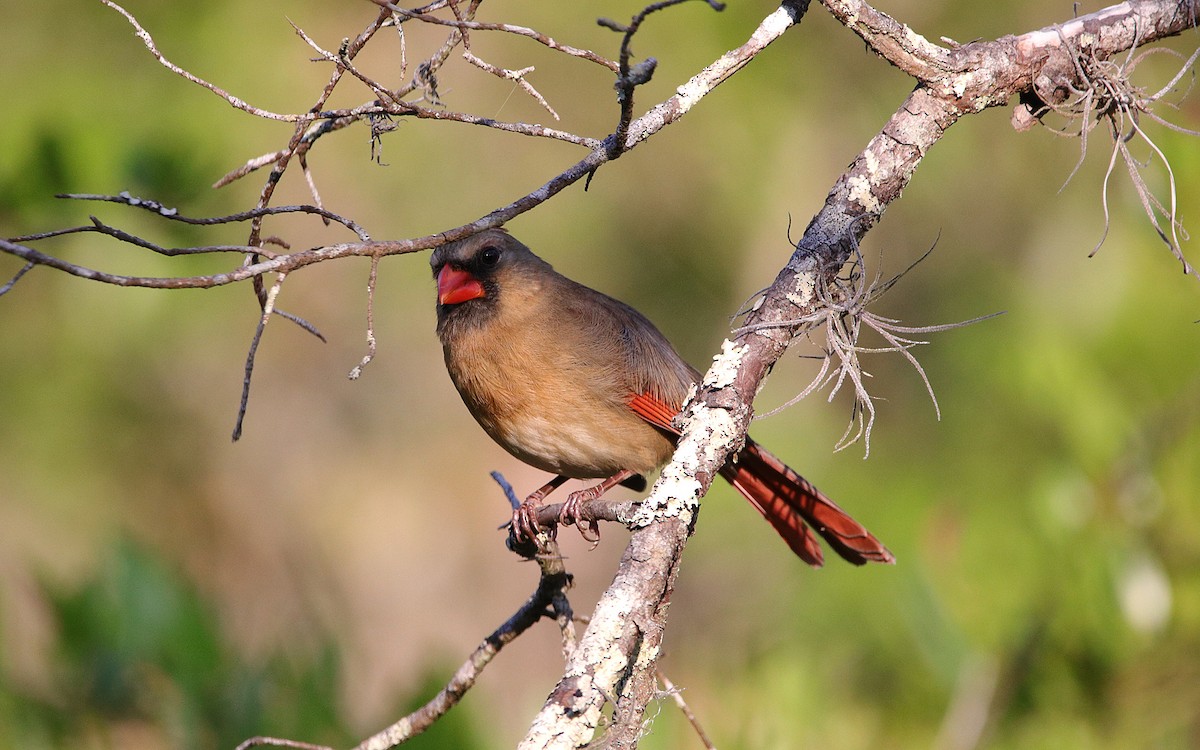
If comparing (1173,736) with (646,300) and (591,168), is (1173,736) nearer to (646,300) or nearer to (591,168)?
(591,168)

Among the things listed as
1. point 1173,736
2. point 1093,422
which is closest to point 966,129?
point 1093,422

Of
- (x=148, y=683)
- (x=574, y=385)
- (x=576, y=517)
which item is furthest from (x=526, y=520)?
(x=148, y=683)

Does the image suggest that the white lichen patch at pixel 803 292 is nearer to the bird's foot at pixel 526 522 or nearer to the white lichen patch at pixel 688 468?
the white lichen patch at pixel 688 468

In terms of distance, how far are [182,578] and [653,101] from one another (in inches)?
125

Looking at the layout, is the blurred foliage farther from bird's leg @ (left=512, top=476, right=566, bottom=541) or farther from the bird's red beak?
the bird's red beak

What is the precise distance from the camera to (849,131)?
20.7 ft

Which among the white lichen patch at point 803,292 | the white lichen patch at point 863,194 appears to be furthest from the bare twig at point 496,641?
the white lichen patch at point 863,194

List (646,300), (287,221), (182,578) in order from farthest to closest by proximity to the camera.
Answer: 1. (646,300)
2. (287,221)
3. (182,578)

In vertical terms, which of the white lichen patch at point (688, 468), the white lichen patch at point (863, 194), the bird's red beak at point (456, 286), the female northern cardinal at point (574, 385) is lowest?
the white lichen patch at point (688, 468)

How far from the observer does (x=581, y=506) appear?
7.72 ft

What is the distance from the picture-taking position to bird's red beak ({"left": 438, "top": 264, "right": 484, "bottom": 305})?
11.6 ft

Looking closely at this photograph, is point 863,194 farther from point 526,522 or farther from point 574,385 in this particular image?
point 574,385

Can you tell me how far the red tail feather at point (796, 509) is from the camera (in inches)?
129

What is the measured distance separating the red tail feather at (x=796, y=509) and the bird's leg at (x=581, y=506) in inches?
12.5
